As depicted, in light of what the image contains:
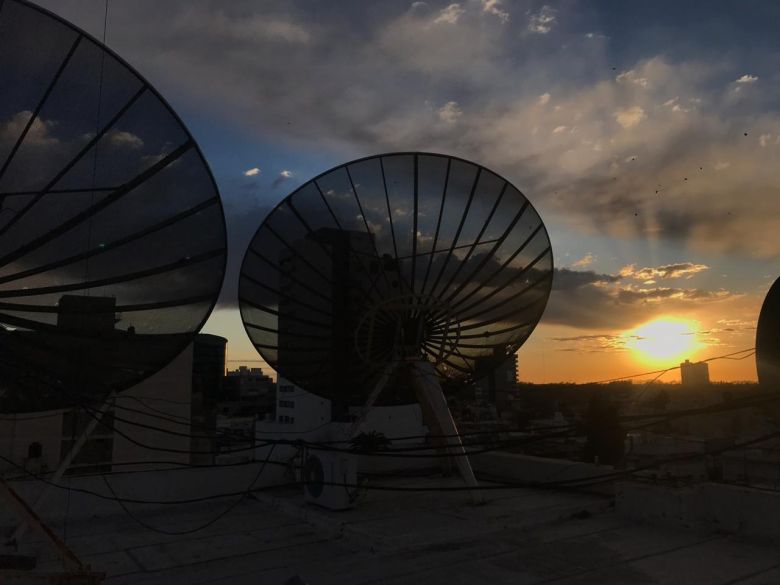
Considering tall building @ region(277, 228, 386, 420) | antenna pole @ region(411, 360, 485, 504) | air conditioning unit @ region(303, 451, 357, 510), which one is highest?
tall building @ region(277, 228, 386, 420)

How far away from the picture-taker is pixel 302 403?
51.1m

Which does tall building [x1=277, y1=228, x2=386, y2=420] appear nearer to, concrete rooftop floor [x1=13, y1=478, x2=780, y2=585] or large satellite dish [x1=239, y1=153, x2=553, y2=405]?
large satellite dish [x1=239, y1=153, x2=553, y2=405]

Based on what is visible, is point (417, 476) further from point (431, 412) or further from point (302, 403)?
point (302, 403)

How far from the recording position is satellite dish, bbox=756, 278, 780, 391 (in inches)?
229

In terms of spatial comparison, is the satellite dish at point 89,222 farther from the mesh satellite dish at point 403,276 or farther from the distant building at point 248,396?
the distant building at point 248,396

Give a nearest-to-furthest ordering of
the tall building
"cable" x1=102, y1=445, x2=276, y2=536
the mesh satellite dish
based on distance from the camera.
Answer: "cable" x1=102, y1=445, x2=276, y2=536, the mesh satellite dish, the tall building

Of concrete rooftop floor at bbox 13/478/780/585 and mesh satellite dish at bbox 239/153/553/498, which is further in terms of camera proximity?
mesh satellite dish at bbox 239/153/553/498

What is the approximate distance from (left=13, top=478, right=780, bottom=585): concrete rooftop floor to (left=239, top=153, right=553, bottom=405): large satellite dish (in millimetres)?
4140

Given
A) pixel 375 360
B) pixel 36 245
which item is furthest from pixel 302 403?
pixel 36 245

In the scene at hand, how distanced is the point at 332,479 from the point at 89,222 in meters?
8.75

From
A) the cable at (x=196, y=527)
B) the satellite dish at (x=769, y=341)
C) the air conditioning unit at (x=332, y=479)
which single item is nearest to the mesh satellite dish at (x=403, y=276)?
the air conditioning unit at (x=332, y=479)

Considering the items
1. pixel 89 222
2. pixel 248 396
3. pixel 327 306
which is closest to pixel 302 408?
pixel 327 306

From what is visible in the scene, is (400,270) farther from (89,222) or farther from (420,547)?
(89,222)

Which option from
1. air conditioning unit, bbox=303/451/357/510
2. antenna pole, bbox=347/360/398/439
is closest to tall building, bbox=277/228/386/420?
antenna pole, bbox=347/360/398/439
